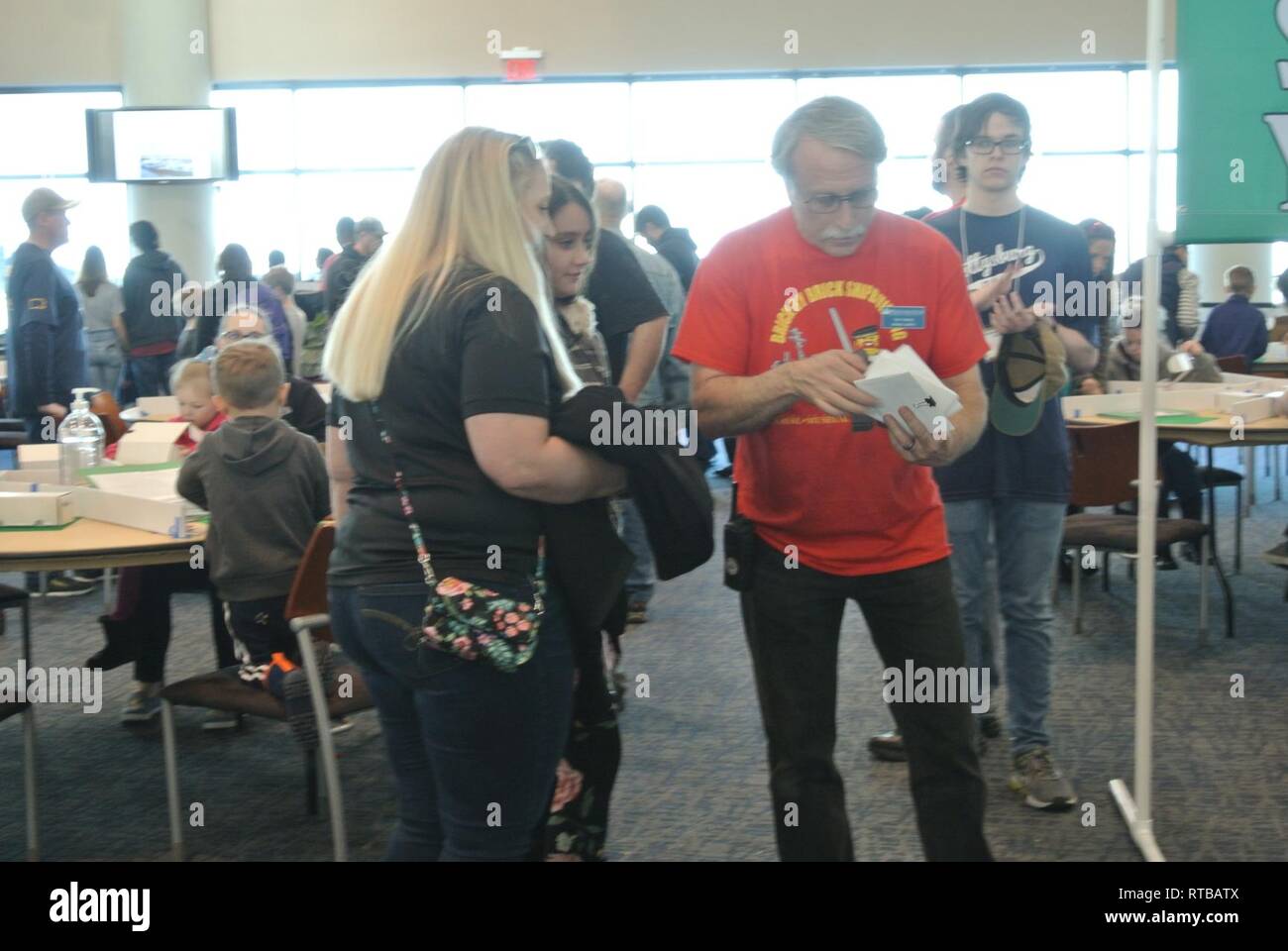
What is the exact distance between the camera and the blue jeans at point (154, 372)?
8.94 m

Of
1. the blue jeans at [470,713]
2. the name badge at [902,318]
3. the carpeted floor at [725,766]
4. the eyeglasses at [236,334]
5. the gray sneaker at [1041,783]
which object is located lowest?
the carpeted floor at [725,766]

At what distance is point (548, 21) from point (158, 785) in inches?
426

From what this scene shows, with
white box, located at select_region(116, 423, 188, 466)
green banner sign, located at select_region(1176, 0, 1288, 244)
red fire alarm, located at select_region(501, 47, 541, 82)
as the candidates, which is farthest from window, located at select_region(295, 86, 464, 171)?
green banner sign, located at select_region(1176, 0, 1288, 244)

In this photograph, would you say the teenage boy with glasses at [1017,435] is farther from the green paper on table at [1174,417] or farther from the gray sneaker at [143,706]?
the gray sneaker at [143,706]

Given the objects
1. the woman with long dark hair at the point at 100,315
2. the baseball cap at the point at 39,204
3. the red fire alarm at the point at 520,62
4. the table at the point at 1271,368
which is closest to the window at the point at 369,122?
the red fire alarm at the point at 520,62

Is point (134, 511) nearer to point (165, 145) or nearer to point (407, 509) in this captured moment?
point (407, 509)

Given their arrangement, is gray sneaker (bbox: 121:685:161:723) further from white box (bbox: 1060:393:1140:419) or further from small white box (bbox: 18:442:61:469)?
white box (bbox: 1060:393:1140:419)

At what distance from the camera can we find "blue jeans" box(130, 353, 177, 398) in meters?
Result: 8.94

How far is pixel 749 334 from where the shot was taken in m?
2.28

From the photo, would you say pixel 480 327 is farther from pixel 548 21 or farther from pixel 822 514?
pixel 548 21

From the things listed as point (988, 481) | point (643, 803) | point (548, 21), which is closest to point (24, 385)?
point (643, 803)

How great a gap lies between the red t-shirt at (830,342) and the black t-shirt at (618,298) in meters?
1.46

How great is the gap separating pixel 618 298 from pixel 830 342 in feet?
5.15

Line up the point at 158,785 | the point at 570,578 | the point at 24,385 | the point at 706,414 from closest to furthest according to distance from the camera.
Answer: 1. the point at 570,578
2. the point at 706,414
3. the point at 158,785
4. the point at 24,385
